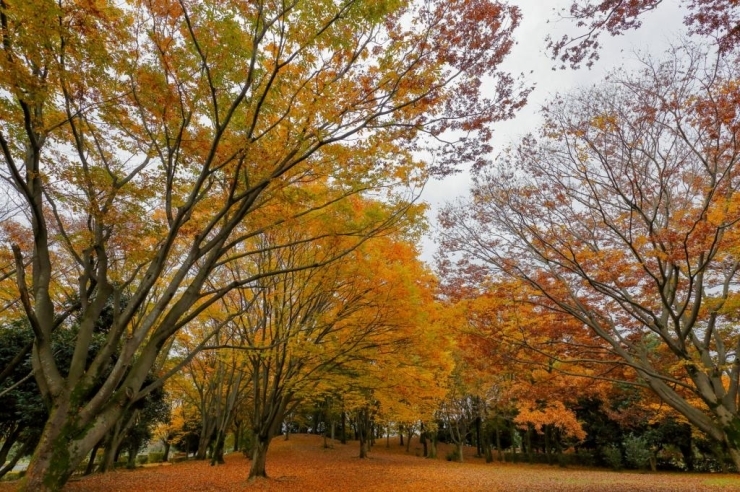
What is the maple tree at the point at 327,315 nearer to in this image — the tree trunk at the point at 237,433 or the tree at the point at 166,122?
the tree at the point at 166,122

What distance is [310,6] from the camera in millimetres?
5082

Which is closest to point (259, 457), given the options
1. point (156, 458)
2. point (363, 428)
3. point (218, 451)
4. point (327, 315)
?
point (327, 315)

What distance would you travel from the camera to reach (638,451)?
78.1ft

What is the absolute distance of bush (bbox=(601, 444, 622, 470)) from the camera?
2468 centimetres

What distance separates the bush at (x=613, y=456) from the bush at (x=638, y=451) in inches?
20.0

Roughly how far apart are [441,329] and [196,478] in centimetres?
1037

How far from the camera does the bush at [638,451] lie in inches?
935

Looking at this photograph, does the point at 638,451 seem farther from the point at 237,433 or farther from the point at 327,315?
the point at 237,433

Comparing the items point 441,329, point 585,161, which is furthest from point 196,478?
point 585,161

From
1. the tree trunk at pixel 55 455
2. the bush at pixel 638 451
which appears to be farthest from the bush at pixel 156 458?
the tree trunk at pixel 55 455

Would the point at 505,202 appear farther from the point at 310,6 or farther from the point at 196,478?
the point at 196,478

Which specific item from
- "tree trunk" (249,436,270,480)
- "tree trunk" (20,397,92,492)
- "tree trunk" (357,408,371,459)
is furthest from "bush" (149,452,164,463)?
"tree trunk" (20,397,92,492)

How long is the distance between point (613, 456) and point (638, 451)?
5.02 feet

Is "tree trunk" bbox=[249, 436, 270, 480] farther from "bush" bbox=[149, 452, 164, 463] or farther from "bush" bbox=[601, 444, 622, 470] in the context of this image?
"bush" bbox=[149, 452, 164, 463]
